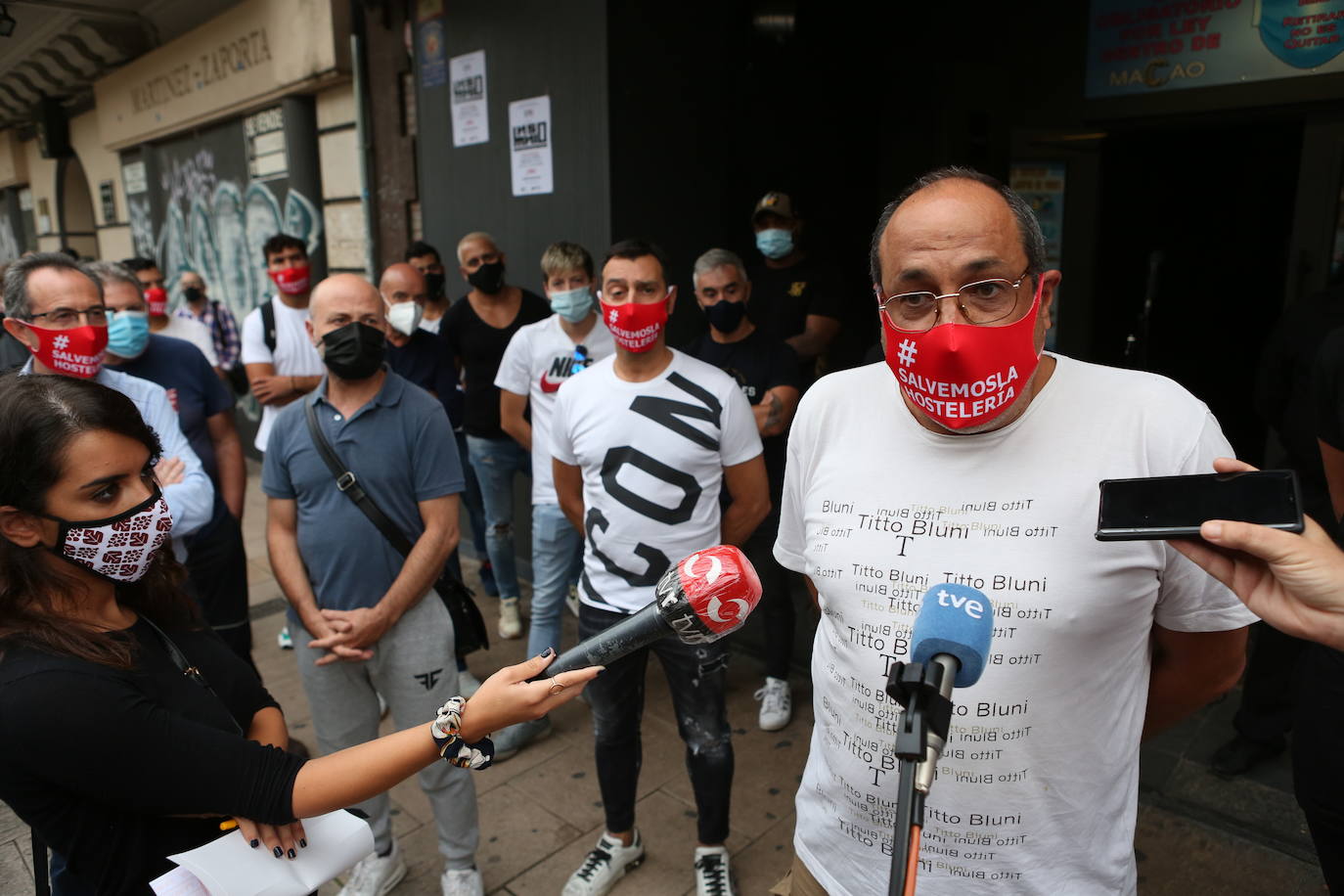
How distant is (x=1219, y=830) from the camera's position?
3.23 metres

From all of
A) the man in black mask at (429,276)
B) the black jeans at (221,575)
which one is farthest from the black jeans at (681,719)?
the man in black mask at (429,276)

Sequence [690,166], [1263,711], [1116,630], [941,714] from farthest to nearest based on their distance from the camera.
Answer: [690,166]
[1263,711]
[1116,630]
[941,714]

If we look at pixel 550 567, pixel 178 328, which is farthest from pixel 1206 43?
pixel 178 328

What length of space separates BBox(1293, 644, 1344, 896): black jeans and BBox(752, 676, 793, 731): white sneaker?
7.27ft

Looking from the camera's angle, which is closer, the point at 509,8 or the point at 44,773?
the point at 44,773

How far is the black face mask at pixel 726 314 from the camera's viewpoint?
3967 mm

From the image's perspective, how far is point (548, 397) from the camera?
13.9ft

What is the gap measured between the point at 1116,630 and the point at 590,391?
1.90m

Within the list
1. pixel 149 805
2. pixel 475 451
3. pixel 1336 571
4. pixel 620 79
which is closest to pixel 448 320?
pixel 475 451

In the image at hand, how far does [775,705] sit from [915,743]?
3.17m

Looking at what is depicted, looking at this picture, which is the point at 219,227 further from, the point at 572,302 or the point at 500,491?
the point at 572,302

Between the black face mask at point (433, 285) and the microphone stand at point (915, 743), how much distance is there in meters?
5.16

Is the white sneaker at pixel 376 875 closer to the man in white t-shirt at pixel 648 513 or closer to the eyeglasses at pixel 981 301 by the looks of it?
the man in white t-shirt at pixel 648 513

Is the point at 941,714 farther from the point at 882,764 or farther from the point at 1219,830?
the point at 1219,830
